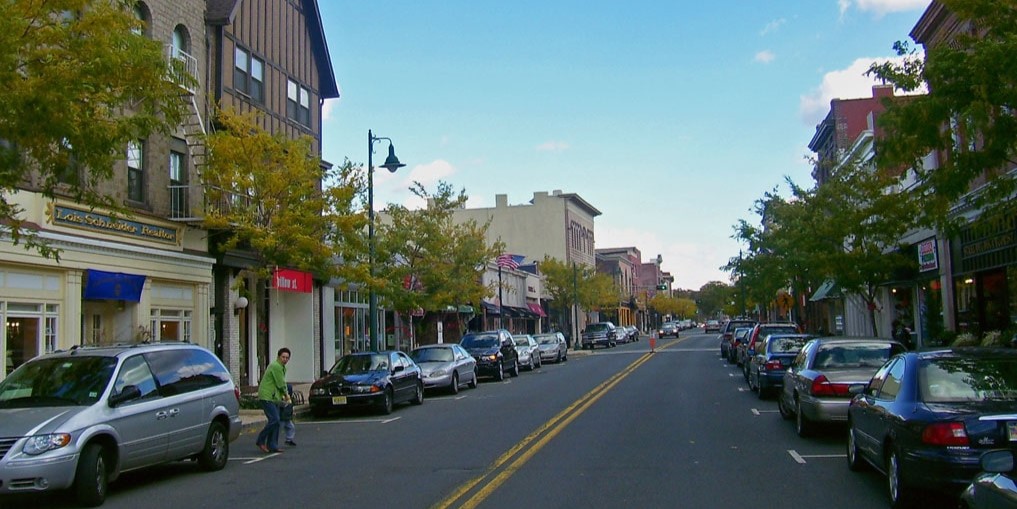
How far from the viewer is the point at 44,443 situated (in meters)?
9.45

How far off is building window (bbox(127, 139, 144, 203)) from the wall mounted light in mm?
4328

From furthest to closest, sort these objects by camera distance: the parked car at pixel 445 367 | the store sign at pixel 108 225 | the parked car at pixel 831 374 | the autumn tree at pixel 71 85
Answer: the parked car at pixel 445 367, the store sign at pixel 108 225, the parked car at pixel 831 374, the autumn tree at pixel 71 85

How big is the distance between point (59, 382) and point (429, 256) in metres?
23.8

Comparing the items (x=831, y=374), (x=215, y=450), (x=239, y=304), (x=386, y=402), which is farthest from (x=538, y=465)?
(x=239, y=304)

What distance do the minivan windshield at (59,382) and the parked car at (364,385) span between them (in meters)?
8.81

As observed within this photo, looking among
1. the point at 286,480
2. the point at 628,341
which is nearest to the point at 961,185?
the point at 286,480

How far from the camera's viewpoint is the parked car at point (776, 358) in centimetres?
1977

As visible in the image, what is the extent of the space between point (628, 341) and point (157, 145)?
62485 millimetres

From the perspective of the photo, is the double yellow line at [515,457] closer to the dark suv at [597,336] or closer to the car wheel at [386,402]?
the car wheel at [386,402]

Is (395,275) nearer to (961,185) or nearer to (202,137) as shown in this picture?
(202,137)

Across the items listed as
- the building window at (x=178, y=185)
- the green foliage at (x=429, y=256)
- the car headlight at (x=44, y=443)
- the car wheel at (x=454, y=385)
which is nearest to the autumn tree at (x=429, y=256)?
the green foliage at (x=429, y=256)

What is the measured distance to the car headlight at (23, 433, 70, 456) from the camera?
9.34 meters

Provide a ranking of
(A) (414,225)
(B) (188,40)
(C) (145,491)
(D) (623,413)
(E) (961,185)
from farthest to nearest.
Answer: (A) (414,225)
(B) (188,40)
(D) (623,413)
(E) (961,185)
(C) (145,491)

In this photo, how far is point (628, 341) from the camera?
3169 inches
